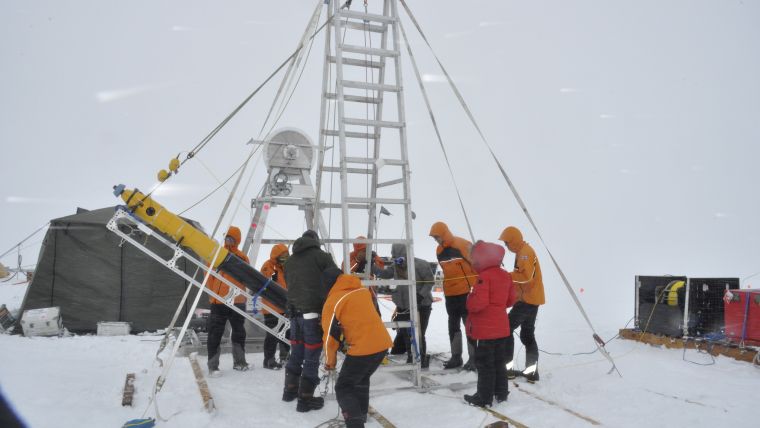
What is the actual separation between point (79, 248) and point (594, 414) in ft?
34.4

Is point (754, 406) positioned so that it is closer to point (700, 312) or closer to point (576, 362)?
point (576, 362)

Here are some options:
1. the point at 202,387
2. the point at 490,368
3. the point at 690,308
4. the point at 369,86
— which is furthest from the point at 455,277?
the point at 690,308

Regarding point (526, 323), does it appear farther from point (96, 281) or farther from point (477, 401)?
point (96, 281)

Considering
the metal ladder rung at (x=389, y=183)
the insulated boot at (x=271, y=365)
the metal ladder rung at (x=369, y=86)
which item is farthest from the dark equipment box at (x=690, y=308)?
the insulated boot at (x=271, y=365)

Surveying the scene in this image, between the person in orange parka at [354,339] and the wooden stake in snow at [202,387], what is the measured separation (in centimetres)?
140

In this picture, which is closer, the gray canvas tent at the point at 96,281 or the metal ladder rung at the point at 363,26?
the metal ladder rung at the point at 363,26

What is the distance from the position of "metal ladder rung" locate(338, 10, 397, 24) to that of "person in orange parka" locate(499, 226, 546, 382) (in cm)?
336

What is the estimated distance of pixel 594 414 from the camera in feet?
15.5

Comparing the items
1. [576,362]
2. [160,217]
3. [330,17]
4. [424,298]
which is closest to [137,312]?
[160,217]

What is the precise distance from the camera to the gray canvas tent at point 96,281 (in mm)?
9766

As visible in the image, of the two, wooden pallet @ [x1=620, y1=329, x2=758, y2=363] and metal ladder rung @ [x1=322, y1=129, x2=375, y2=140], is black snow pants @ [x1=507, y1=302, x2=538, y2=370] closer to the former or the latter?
metal ladder rung @ [x1=322, y1=129, x2=375, y2=140]

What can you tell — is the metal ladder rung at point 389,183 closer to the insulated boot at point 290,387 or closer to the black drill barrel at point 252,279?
the black drill barrel at point 252,279

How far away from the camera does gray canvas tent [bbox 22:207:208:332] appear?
977 cm

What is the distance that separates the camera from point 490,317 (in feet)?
17.0
